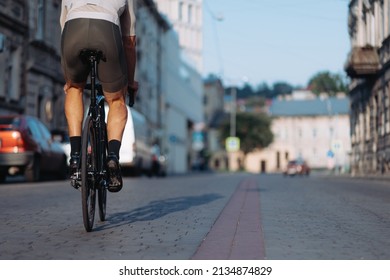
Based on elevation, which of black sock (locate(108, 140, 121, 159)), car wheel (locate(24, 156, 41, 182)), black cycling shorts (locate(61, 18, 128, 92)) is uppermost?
black cycling shorts (locate(61, 18, 128, 92))

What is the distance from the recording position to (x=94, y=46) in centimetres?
608

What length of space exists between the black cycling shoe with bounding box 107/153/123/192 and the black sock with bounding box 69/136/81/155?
270mm

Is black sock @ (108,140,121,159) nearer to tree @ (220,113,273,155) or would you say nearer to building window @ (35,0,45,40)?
building window @ (35,0,45,40)

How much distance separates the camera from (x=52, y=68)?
35125 millimetres

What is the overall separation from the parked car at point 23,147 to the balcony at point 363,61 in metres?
16.6

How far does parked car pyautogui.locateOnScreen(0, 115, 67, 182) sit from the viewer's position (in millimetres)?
17984

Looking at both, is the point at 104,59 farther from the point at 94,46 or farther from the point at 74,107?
the point at 74,107

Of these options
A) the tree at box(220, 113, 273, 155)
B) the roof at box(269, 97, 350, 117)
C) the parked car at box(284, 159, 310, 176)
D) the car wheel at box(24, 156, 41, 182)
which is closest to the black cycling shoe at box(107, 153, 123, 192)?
the car wheel at box(24, 156, 41, 182)

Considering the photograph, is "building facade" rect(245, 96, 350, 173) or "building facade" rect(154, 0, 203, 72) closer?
"building facade" rect(154, 0, 203, 72)

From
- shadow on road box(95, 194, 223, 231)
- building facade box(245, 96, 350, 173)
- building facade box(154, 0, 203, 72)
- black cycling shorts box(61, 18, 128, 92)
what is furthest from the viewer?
building facade box(245, 96, 350, 173)

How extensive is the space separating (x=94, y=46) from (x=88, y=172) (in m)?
1.01

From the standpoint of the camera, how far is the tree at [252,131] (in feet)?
338

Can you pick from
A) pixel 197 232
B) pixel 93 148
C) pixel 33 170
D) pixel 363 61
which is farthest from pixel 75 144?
pixel 363 61
